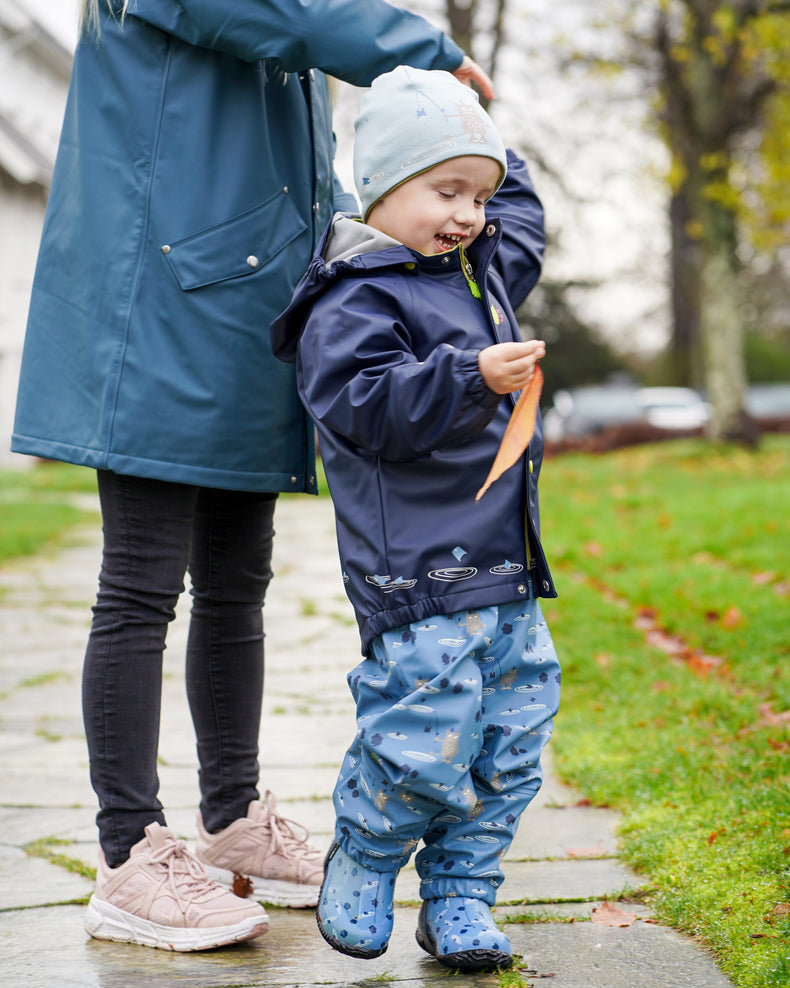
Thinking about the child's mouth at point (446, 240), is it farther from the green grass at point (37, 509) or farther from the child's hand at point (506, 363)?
the green grass at point (37, 509)

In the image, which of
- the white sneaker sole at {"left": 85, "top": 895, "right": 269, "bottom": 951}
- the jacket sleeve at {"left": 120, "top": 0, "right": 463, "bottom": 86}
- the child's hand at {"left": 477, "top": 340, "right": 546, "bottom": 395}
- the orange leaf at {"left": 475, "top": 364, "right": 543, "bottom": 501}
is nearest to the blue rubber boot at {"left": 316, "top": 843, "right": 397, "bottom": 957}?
the white sneaker sole at {"left": 85, "top": 895, "right": 269, "bottom": 951}

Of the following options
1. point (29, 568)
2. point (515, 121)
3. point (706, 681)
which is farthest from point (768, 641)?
point (515, 121)

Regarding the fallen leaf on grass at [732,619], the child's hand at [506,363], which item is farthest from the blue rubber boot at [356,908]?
the fallen leaf on grass at [732,619]

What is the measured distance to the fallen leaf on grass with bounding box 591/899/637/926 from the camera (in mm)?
1996

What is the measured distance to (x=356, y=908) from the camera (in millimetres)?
1821

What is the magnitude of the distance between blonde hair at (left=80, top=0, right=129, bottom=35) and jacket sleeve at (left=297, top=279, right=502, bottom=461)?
674mm

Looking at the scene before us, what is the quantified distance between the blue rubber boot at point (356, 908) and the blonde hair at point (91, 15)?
1486 mm

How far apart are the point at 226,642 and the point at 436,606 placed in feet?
2.08

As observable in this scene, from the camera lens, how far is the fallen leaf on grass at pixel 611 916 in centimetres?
200

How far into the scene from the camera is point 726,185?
484 inches

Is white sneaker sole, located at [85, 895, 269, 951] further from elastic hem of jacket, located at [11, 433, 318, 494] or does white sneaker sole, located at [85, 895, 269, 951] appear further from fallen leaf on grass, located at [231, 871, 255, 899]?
elastic hem of jacket, located at [11, 433, 318, 494]

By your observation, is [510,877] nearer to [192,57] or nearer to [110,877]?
[110,877]

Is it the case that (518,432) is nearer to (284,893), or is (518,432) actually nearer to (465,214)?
(465,214)

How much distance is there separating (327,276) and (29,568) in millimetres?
5406
